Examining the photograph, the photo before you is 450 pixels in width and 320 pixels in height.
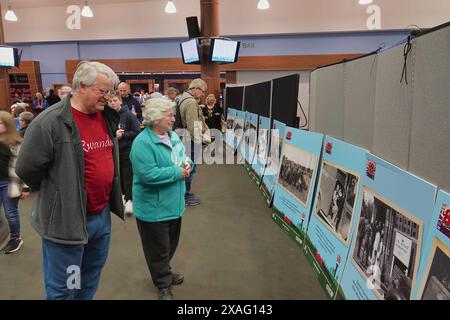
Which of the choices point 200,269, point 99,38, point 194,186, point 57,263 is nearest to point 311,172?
point 200,269

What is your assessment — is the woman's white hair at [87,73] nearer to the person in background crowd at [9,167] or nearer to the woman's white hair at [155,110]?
the woman's white hair at [155,110]

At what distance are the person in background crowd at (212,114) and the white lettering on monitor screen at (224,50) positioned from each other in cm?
106

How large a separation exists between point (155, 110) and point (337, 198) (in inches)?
55.5

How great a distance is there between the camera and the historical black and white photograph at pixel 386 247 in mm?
1396

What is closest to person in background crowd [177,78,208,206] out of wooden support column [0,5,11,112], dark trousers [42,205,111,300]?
dark trousers [42,205,111,300]

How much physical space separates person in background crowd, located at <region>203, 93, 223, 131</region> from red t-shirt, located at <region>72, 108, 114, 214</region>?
5.39 m

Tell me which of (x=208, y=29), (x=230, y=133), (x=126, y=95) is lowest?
(x=230, y=133)

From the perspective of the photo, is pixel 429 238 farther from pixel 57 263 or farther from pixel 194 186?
pixel 194 186

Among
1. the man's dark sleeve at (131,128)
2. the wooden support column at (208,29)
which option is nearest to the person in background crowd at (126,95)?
the man's dark sleeve at (131,128)

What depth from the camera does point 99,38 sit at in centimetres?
1229

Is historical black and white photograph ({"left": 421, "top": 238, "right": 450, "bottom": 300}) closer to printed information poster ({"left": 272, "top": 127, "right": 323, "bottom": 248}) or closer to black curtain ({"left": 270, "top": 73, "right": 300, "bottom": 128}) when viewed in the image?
printed information poster ({"left": 272, "top": 127, "right": 323, "bottom": 248})

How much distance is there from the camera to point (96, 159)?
1765 mm

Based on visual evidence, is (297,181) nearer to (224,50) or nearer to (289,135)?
(289,135)

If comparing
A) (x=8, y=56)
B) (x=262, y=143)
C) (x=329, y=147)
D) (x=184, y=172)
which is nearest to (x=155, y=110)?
(x=184, y=172)
